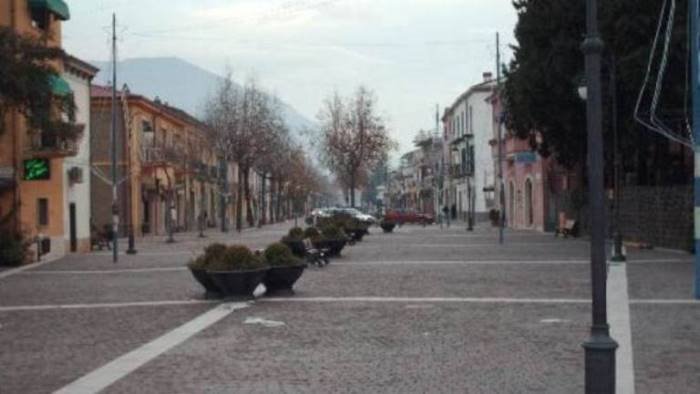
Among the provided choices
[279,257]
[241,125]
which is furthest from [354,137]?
[279,257]

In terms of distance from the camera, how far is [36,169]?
34.3 meters

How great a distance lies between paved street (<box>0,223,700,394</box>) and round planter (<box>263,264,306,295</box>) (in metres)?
0.32

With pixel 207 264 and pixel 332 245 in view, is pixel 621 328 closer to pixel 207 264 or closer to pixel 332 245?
pixel 207 264

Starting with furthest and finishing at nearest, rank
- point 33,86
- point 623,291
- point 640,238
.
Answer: point 640,238 < point 33,86 < point 623,291

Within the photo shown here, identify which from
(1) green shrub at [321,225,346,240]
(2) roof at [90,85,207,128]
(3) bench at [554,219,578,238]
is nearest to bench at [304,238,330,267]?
(1) green shrub at [321,225,346,240]

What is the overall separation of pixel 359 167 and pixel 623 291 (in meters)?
51.0

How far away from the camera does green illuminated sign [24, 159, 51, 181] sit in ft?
112

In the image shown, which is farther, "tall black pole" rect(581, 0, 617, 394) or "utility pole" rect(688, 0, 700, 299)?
"utility pole" rect(688, 0, 700, 299)

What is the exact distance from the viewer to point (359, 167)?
69875 millimetres

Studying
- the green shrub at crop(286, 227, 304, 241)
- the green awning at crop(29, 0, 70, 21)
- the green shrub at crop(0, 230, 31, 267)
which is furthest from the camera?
the green awning at crop(29, 0, 70, 21)

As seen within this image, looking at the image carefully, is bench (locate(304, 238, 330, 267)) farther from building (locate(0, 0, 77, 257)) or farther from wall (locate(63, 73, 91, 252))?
wall (locate(63, 73, 91, 252))

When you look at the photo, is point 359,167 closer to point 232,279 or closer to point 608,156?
point 608,156

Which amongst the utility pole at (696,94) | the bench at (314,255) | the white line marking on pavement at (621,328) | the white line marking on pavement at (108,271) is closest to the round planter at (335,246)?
the bench at (314,255)

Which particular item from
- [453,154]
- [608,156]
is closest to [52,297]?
[608,156]
